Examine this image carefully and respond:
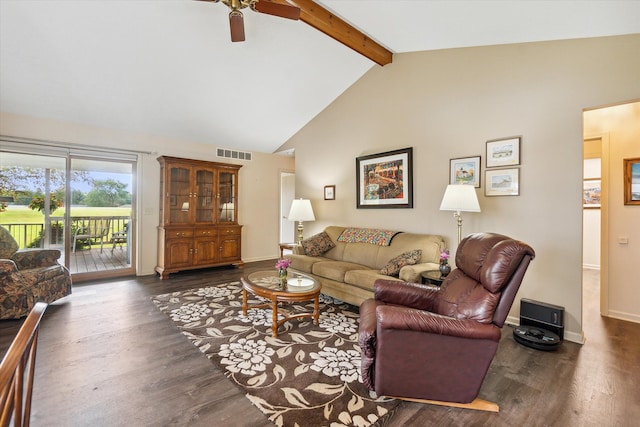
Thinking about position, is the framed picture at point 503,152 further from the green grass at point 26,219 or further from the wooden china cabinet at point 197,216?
the green grass at point 26,219

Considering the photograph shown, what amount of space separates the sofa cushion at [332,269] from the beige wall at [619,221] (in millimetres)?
2760

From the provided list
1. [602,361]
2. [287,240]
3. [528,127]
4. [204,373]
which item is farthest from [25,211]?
[602,361]

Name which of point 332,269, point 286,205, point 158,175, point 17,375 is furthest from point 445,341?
point 286,205

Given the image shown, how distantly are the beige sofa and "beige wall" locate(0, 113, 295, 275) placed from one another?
2.21 m

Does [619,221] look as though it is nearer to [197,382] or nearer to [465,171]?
[465,171]

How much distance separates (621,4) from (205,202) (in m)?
5.61

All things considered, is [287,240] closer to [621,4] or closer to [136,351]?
[136,351]

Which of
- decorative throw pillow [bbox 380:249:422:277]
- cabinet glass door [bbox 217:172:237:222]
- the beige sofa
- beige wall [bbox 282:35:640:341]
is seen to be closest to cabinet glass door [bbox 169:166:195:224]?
cabinet glass door [bbox 217:172:237:222]

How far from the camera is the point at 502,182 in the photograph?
312cm

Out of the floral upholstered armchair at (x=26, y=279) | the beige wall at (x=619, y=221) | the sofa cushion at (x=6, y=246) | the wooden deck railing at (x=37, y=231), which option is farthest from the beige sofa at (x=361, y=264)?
the wooden deck railing at (x=37, y=231)

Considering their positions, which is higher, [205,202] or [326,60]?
[326,60]

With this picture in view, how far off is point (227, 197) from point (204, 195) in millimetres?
452

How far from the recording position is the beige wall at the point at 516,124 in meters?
2.65

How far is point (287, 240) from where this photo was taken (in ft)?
23.8
